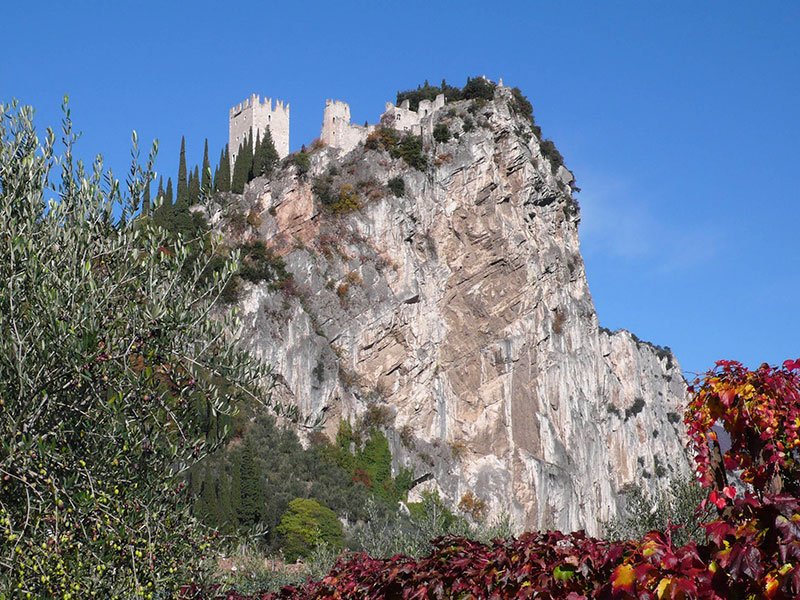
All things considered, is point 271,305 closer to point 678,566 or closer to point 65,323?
point 65,323

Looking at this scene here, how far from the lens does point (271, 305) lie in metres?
60.4

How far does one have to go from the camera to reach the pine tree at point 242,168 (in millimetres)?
67250

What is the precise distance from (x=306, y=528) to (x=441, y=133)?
39241 millimetres

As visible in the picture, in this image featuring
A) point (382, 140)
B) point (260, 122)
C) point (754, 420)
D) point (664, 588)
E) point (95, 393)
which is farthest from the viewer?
point (260, 122)

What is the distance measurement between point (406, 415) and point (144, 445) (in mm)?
54118

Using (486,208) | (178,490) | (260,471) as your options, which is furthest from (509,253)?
(178,490)

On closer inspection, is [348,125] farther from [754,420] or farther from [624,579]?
[624,579]

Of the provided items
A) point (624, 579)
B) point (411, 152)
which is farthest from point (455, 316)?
point (624, 579)

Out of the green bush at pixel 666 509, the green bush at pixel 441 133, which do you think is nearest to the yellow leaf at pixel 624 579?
the green bush at pixel 666 509

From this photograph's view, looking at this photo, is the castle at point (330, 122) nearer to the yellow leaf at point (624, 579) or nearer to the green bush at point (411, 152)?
the green bush at point (411, 152)

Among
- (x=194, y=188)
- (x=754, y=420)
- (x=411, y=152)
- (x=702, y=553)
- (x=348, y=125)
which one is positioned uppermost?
(x=348, y=125)

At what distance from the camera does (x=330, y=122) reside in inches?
2904

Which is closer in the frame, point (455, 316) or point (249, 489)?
point (249, 489)

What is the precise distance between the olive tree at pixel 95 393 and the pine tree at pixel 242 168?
57732mm
